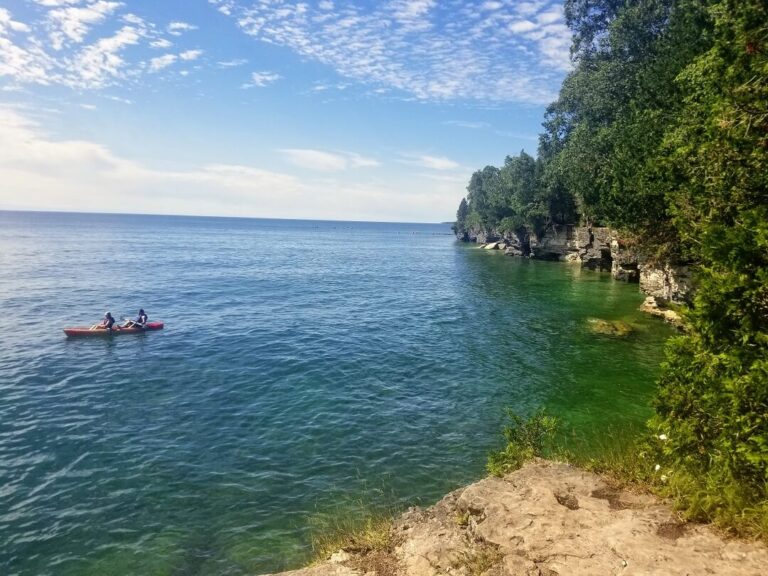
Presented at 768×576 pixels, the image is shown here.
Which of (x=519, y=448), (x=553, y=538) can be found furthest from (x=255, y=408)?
(x=553, y=538)

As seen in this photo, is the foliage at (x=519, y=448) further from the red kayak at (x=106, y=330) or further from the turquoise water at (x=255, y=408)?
the red kayak at (x=106, y=330)

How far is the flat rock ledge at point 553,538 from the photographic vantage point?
677 centimetres

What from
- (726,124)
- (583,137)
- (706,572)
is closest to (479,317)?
(583,137)

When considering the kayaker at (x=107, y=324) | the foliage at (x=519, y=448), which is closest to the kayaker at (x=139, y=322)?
the kayaker at (x=107, y=324)

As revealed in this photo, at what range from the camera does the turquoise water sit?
13227 millimetres

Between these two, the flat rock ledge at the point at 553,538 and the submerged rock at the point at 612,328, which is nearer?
the flat rock ledge at the point at 553,538

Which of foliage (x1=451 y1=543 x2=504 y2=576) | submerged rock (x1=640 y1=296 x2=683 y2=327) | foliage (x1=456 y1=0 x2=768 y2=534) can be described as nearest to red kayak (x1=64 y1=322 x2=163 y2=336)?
foliage (x1=456 y1=0 x2=768 y2=534)

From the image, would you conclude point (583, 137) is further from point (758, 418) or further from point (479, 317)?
point (758, 418)

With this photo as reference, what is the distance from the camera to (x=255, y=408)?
2136 cm

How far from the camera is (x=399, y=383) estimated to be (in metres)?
24.5

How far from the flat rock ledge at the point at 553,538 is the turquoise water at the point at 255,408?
4.84 m

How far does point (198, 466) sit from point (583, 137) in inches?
1944

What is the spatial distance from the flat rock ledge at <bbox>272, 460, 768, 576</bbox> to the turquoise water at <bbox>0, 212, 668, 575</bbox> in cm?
484

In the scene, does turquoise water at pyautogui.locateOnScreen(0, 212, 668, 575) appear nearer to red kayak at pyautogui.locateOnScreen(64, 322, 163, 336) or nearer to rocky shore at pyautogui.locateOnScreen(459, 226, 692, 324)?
red kayak at pyautogui.locateOnScreen(64, 322, 163, 336)
